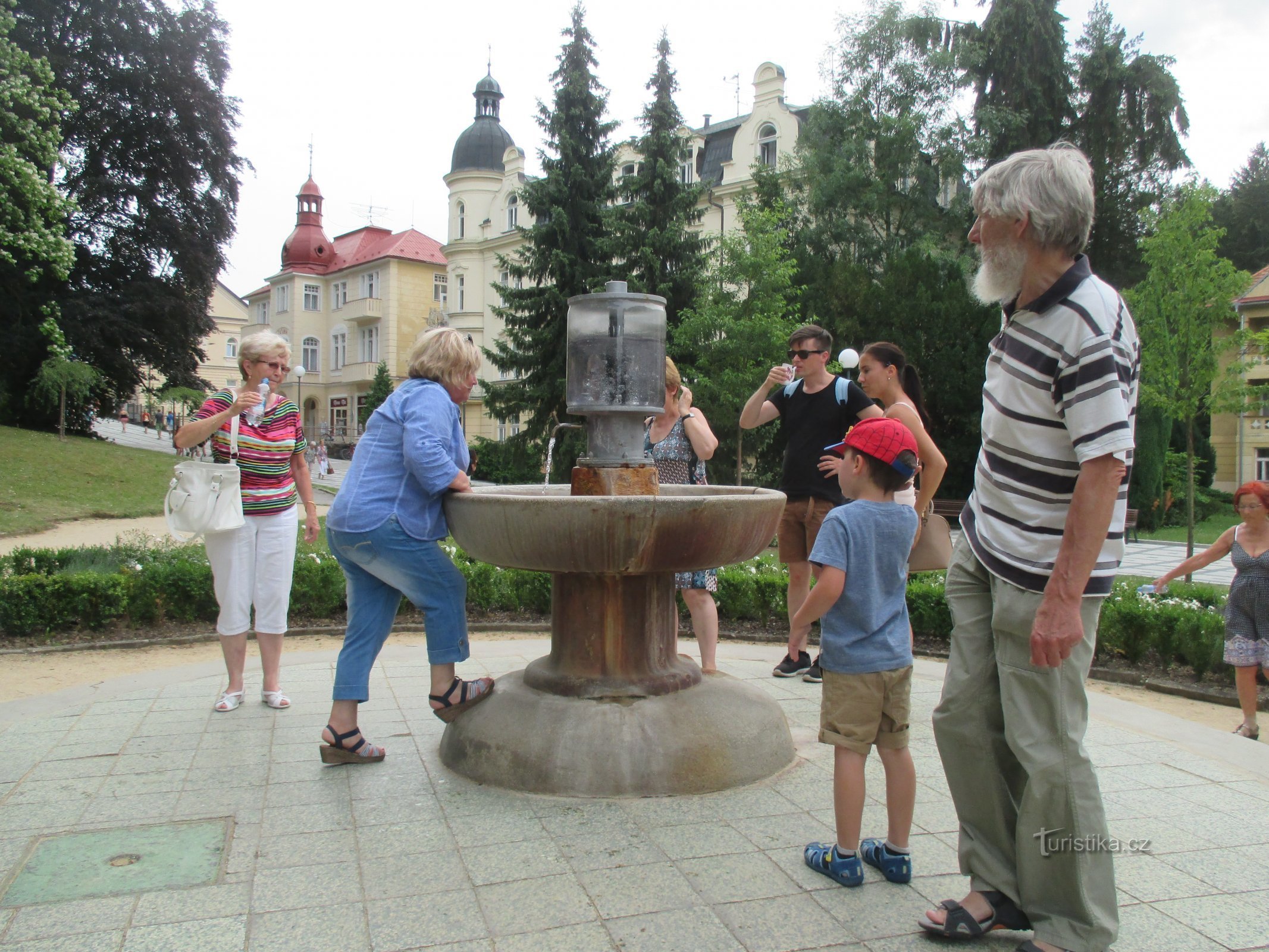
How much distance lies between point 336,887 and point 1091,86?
3089cm

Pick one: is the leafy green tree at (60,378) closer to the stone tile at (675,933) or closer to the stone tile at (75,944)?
the stone tile at (75,944)

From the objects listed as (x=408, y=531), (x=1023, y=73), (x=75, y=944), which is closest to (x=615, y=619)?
(x=408, y=531)

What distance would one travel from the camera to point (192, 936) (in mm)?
2697

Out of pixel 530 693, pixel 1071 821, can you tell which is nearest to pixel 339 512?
pixel 530 693

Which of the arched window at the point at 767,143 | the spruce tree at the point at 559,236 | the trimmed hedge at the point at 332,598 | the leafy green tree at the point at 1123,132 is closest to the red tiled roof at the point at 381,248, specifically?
the arched window at the point at 767,143

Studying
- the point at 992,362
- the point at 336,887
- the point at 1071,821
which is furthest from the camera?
the point at 336,887

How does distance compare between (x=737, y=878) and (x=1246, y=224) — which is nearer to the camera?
(x=737, y=878)

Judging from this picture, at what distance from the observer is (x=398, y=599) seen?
4.44m

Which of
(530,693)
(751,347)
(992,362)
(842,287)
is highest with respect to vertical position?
(842,287)

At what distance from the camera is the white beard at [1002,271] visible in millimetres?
2672

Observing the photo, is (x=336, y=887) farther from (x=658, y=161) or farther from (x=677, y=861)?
(x=658, y=161)

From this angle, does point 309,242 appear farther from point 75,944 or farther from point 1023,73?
point 75,944

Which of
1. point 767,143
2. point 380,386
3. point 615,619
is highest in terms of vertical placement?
point 767,143

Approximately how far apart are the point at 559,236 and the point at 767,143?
11.3 metres
